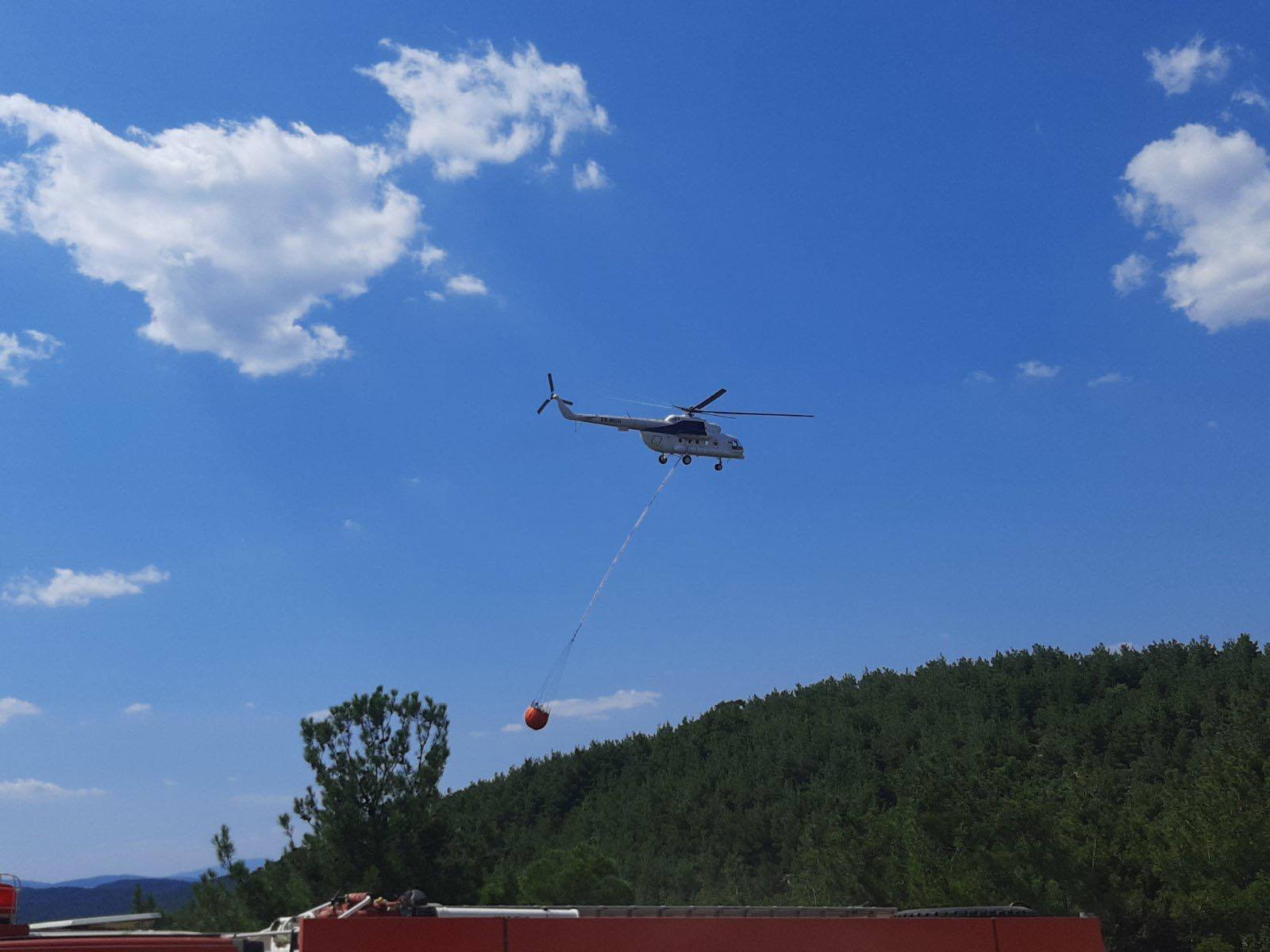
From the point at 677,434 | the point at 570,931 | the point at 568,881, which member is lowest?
the point at 568,881

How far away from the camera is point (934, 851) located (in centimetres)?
3619

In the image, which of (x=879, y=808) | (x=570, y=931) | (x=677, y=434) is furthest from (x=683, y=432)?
(x=879, y=808)

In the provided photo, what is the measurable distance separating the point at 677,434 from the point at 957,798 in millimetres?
17156

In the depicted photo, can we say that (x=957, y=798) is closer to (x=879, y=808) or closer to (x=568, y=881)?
(x=568, y=881)

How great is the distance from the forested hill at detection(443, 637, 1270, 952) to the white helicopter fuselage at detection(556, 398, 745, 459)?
1353cm

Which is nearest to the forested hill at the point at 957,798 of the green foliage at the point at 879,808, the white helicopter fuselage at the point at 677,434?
the green foliage at the point at 879,808

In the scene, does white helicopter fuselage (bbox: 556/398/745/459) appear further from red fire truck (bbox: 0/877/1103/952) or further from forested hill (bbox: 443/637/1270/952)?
red fire truck (bbox: 0/877/1103/952)

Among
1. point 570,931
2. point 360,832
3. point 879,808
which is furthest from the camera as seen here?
point 879,808

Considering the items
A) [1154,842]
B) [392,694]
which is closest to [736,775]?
[1154,842]

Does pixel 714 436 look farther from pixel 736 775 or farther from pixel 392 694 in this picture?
pixel 736 775

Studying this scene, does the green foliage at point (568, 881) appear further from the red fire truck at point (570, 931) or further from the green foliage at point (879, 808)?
the red fire truck at point (570, 931)

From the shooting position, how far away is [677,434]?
4012 centimetres

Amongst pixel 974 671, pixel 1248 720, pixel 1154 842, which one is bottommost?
pixel 1154 842

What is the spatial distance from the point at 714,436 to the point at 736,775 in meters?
62.6
